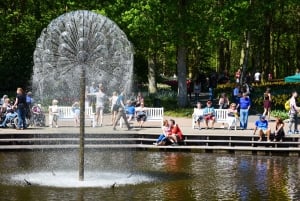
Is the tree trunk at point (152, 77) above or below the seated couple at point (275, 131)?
above

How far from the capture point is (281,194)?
15641 millimetres

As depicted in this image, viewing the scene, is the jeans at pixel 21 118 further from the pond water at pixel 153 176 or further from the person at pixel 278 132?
the person at pixel 278 132

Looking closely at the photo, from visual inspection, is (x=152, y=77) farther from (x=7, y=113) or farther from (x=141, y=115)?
(x=7, y=113)

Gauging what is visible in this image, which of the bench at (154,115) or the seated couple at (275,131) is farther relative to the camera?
the bench at (154,115)

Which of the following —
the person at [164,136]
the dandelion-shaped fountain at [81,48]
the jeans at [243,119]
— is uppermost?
the dandelion-shaped fountain at [81,48]

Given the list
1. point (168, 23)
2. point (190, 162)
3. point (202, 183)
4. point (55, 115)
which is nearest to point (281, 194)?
point (202, 183)

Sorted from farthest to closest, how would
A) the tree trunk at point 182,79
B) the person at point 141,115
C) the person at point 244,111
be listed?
the tree trunk at point 182,79 < the person at point 141,115 < the person at point 244,111

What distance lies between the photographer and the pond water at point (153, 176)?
15.4 m

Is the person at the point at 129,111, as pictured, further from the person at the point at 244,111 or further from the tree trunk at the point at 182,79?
the tree trunk at the point at 182,79

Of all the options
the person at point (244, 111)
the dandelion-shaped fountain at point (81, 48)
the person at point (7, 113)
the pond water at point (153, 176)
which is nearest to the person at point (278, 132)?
the pond water at point (153, 176)

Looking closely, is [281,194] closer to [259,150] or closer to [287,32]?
[259,150]

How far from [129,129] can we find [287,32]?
42.4 metres

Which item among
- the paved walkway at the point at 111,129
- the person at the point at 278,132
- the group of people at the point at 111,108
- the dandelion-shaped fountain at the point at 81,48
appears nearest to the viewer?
the dandelion-shaped fountain at the point at 81,48

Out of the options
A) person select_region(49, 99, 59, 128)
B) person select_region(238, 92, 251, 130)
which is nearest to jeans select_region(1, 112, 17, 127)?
person select_region(49, 99, 59, 128)
